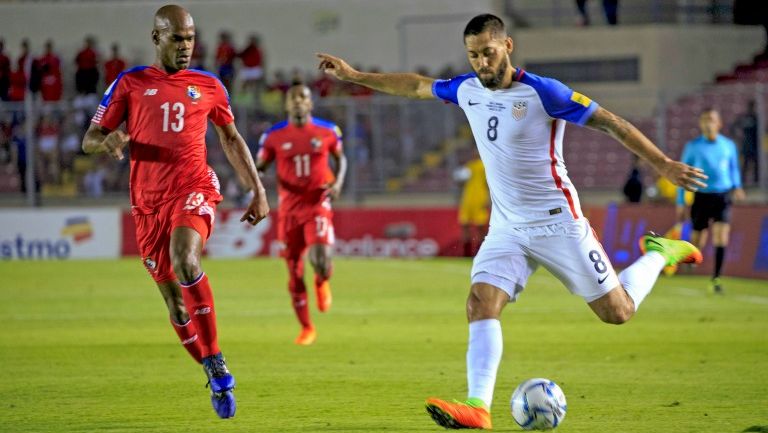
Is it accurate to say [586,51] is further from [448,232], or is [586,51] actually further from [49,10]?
[49,10]

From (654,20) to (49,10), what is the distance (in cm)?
1692

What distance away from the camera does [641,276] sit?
8414mm

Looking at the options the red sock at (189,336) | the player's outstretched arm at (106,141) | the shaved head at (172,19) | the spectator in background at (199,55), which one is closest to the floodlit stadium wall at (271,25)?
the spectator in background at (199,55)

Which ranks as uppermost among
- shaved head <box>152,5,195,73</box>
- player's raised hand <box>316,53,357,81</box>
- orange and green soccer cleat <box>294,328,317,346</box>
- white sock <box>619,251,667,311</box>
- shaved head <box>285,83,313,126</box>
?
shaved head <box>152,5,195,73</box>

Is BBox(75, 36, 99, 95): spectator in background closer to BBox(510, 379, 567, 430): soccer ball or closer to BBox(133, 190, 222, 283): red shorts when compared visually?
BBox(133, 190, 222, 283): red shorts

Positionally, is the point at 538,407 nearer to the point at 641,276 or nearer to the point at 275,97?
the point at 641,276

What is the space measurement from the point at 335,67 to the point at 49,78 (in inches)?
961


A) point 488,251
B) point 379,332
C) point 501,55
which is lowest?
point 379,332

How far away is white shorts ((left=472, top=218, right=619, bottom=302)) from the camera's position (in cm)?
760

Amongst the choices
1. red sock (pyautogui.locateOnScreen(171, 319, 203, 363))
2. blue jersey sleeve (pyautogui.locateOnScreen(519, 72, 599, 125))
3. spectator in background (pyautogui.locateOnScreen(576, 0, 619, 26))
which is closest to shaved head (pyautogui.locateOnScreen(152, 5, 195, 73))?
red sock (pyautogui.locateOnScreen(171, 319, 203, 363))

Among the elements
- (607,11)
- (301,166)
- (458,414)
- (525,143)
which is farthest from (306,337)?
(607,11)

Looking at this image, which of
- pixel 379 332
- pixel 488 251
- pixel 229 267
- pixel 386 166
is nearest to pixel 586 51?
pixel 386 166

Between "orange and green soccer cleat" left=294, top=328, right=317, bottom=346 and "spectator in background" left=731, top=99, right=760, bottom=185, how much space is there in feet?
48.8

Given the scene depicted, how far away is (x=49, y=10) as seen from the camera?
35781mm
